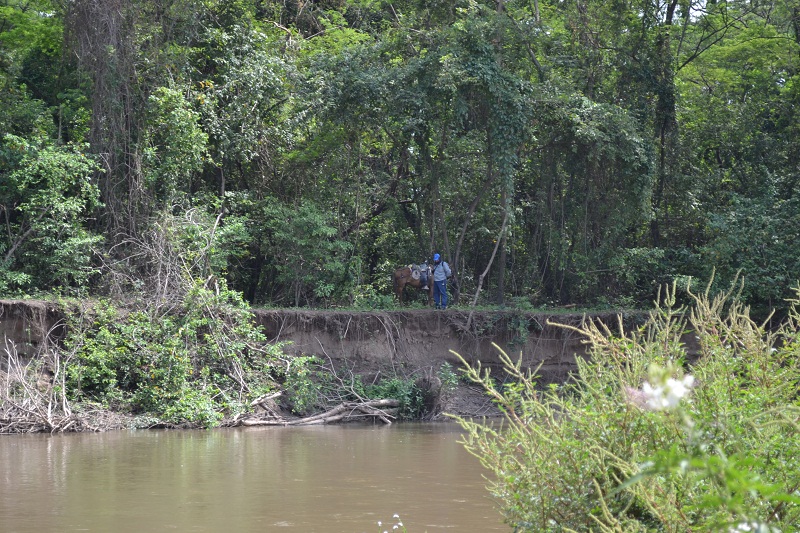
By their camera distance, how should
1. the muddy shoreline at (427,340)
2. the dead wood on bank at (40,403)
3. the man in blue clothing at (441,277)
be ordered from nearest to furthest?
the dead wood on bank at (40,403), the muddy shoreline at (427,340), the man in blue clothing at (441,277)

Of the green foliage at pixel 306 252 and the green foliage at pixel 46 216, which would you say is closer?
the green foliage at pixel 46 216

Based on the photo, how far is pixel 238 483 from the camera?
11617mm

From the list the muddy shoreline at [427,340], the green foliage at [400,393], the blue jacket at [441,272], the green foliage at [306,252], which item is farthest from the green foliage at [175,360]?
the blue jacket at [441,272]

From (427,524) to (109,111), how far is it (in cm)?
1503

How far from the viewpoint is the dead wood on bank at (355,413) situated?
1900cm

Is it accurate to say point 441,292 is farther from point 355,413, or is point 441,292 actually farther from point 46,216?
point 46,216

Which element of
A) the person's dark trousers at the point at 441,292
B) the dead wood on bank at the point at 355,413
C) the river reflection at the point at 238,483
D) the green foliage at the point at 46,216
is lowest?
the dead wood on bank at the point at 355,413

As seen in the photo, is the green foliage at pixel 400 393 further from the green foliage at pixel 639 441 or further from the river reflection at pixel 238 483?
the green foliage at pixel 639 441

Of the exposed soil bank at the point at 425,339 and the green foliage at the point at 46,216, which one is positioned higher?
the green foliage at the point at 46,216

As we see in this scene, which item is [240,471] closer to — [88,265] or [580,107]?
[88,265]

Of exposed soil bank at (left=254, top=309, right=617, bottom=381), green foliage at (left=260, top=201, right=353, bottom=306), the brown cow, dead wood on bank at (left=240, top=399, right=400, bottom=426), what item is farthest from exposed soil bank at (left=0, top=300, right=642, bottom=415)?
green foliage at (left=260, top=201, right=353, bottom=306)

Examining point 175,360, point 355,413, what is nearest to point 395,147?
point 355,413

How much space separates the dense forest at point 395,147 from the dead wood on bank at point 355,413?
11.6 ft

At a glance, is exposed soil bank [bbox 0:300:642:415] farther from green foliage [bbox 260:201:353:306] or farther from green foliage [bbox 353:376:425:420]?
green foliage [bbox 260:201:353:306]
